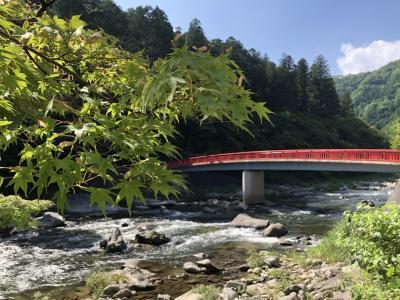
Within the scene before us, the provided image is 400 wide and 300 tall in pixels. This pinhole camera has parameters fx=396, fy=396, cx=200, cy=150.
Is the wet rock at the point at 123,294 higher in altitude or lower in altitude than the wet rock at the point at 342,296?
lower

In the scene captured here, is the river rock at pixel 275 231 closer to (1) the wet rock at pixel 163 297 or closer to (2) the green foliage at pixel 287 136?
(1) the wet rock at pixel 163 297

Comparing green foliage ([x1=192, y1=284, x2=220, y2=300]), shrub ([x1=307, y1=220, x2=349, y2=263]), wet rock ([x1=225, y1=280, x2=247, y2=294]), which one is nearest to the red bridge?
shrub ([x1=307, y1=220, x2=349, y2=263])

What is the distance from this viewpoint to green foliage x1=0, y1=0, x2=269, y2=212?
2996 millimetres

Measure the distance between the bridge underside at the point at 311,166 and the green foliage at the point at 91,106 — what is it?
26.2 meters

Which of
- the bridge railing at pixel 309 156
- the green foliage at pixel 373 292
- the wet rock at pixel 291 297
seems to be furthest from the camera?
the bridge railing at pixel 309 156

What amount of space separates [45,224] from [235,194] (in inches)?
1172

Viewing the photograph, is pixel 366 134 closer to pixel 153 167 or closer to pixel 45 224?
pixel 45 224

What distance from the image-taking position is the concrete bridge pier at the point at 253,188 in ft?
141

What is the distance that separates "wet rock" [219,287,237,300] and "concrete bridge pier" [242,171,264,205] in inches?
1193

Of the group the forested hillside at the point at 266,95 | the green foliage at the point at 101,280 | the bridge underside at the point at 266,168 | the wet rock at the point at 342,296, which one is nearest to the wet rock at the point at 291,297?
the wet rock at the point at 342,296

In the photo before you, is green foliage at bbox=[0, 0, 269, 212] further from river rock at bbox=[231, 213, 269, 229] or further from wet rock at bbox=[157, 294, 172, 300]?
river rock at bbox=[231, 213, 269, 229]

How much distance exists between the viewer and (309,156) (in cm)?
3581

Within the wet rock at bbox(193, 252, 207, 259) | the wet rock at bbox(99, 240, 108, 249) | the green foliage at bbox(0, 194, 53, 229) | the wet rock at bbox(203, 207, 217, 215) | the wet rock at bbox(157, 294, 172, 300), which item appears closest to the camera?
the green foliage at bbox(0, 194, 53, 229)

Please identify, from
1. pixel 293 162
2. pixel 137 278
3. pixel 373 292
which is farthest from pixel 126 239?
pixel 293 162
